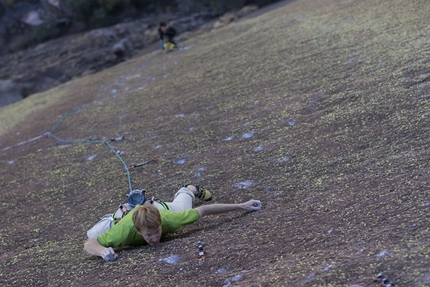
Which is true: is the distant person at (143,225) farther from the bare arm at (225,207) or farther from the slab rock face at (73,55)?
the slab rock face at (73,55)

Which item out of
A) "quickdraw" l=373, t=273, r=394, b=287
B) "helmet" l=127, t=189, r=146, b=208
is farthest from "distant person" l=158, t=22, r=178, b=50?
"quickdraw" l=373, t=273, r=394, b=287

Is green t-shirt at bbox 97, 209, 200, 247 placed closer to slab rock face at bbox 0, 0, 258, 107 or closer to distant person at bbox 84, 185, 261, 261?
distant person at bbox 84, 185, 261, 261

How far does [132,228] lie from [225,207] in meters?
0.81

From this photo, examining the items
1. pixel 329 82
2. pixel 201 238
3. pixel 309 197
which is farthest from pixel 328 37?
pixel 201 238

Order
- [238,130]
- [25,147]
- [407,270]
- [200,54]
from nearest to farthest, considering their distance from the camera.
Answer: [407,270] → [238,130] → [25,147] → [200,54]

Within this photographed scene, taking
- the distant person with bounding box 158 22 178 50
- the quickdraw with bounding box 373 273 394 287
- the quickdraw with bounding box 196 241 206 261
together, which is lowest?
the quickdraw with bounding box 196 241 206 261

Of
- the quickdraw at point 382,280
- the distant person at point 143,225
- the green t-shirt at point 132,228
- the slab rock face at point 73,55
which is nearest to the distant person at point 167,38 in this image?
the slab rock face at point 73,55

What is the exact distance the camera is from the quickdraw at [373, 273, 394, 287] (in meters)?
3.20

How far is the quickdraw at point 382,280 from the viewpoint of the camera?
3.20m

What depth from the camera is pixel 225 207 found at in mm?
4773

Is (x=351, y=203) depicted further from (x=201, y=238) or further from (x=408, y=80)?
(x=408, y=80)

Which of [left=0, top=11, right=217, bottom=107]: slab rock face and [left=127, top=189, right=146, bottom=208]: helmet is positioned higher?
[left=0, top=11, right=217, bottom=107]: slab rock face

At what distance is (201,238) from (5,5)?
20.5m

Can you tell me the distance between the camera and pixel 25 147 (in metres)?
9.52
